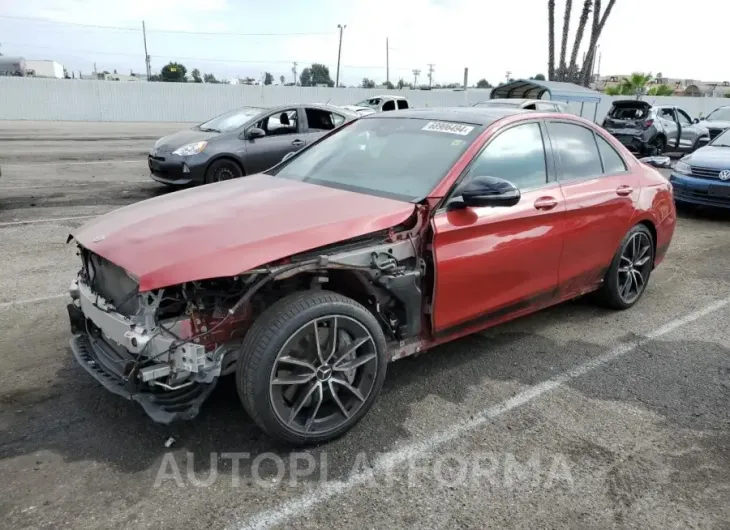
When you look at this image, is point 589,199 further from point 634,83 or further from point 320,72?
point 320,72

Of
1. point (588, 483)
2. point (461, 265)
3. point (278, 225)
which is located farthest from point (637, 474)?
point (278, 225)

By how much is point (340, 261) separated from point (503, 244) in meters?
1.22

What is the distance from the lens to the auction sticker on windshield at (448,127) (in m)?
3.94

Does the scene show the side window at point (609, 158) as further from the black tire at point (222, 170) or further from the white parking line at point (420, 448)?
the black tire at point (222, 170)

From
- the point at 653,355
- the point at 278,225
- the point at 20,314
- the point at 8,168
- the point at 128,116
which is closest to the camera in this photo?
the point at 278,225

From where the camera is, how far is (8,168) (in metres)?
12.8

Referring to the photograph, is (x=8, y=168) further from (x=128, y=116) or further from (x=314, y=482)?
(x=128, y=116)

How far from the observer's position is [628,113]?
18.3 m

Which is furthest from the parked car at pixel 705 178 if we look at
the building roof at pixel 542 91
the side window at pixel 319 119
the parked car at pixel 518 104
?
the building roof at pixel 542 91

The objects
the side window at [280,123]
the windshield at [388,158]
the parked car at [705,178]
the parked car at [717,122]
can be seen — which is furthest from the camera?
the parked car at [717,122]

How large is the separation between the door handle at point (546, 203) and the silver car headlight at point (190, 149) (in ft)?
22.9

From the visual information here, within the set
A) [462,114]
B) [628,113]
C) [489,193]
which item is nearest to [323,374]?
[489,193]

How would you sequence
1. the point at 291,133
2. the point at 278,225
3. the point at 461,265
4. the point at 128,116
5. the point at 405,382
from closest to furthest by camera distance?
the point at 278,225, the point at 461,265, the point at 405,382, the point at 291,133, the point at 128,116

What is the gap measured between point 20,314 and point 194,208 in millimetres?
2258
